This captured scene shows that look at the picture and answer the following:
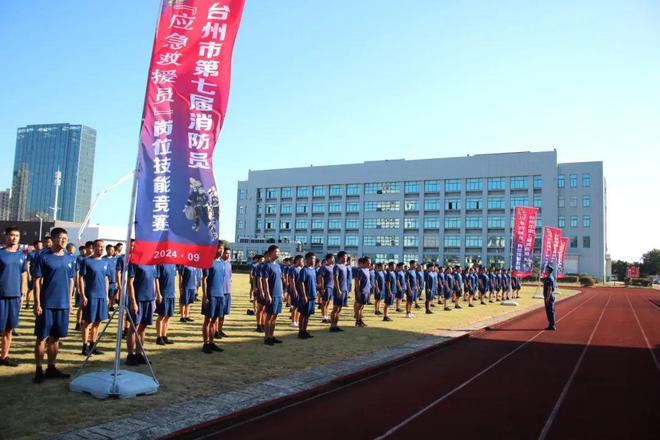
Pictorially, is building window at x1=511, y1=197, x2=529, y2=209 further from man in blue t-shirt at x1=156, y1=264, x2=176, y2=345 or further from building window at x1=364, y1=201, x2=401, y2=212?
man in blue t-shirt at x1=156, y1=264, x2=176, y2=345

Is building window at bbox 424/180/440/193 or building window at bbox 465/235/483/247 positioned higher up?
building window at bbox 424/180/440/193

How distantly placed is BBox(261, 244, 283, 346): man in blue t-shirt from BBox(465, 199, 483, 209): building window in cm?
6681

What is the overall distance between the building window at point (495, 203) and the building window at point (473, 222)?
252 centimetres

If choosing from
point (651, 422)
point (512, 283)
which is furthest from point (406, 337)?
point (512, 283)

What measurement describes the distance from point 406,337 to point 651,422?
21.2ft

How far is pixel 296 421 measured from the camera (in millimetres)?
5547

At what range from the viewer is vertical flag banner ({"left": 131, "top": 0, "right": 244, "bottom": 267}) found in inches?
255

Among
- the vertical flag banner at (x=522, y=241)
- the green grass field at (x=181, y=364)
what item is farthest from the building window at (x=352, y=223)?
the green grass field at (x=181, y=364)

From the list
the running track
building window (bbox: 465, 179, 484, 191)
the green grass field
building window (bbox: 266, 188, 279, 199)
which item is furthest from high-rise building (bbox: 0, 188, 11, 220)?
the running track

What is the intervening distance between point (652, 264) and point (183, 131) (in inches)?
4639

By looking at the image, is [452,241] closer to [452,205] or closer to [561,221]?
[452,205]

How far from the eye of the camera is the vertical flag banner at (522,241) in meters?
28.8

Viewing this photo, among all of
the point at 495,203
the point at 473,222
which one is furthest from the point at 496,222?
the point at 473,222

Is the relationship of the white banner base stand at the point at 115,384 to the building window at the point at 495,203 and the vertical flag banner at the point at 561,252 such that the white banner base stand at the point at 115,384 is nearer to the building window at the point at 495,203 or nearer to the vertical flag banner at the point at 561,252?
the vertical flag banner at the point at 561,252
